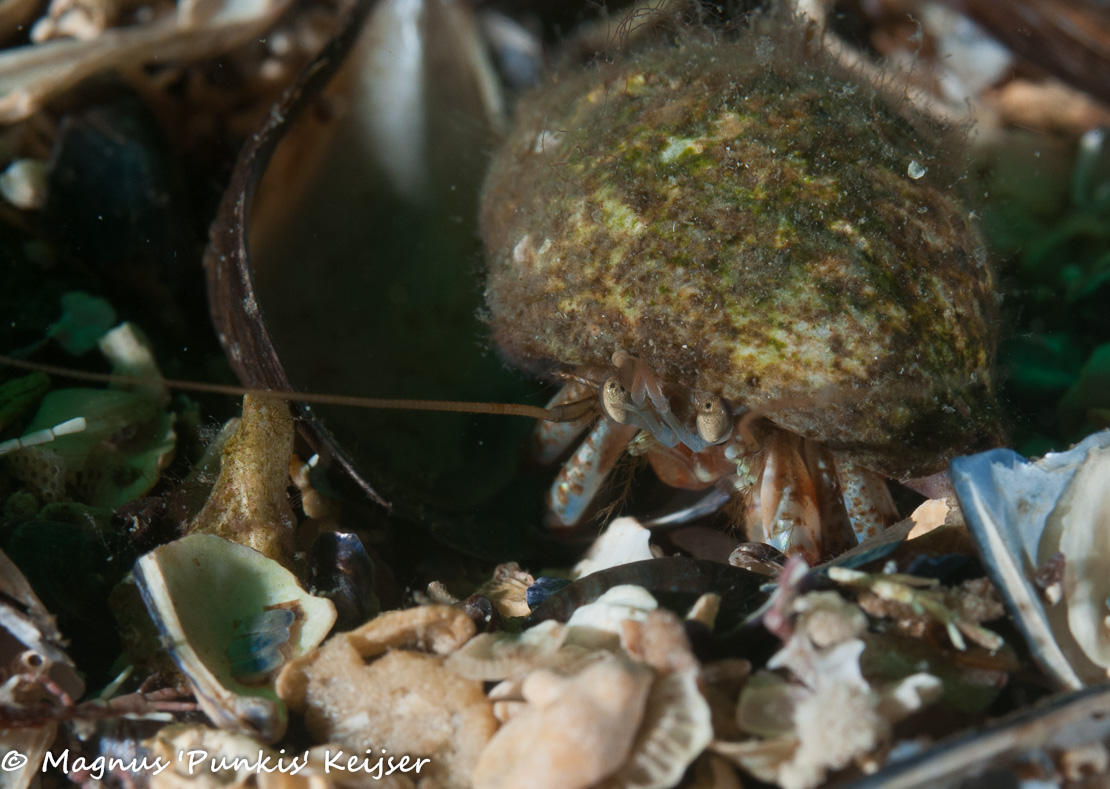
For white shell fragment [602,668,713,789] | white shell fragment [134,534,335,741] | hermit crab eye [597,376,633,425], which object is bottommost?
hermit crab eye [597,376,633,425]

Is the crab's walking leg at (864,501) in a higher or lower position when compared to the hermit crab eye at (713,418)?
lower

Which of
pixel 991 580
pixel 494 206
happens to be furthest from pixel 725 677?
pixel 494 206

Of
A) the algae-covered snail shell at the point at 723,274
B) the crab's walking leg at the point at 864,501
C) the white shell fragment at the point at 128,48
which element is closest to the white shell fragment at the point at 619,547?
the algae-covered snail shell at the point at 723,274

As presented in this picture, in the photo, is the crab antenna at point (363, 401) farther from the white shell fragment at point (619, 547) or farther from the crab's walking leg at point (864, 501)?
the crab's walking leg at point (864, 501)

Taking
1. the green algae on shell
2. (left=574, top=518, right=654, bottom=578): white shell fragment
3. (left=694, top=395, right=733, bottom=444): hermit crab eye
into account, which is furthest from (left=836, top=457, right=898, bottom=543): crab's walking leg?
(left=574, top=518, right=654, bottom=578): white shell fragment

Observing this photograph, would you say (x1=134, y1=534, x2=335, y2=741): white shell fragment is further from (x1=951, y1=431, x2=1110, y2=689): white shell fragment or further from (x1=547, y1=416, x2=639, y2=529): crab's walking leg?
(x1=951, y1=431, x2=1110, y2=689): white shell fragment

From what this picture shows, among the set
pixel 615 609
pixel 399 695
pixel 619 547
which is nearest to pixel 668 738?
pixel 615 609
